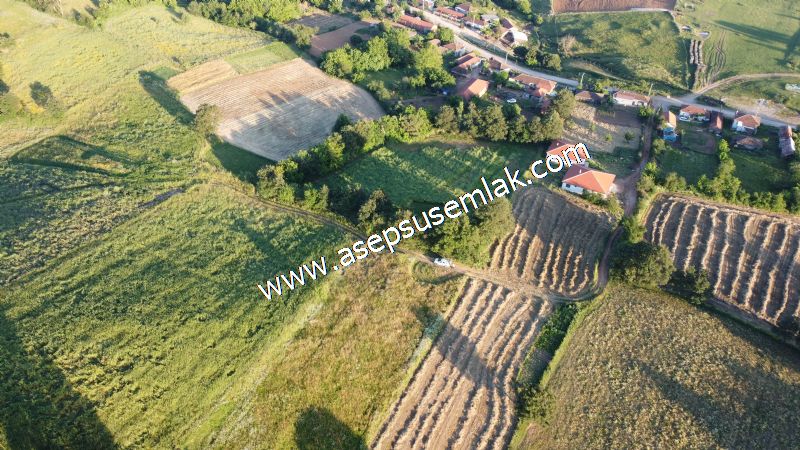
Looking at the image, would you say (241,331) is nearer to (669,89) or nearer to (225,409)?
(225,409)

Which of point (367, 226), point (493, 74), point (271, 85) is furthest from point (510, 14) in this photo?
point (367, 226)

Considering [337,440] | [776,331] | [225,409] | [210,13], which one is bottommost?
[776,331]

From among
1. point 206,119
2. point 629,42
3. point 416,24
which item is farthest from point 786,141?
point 206,119

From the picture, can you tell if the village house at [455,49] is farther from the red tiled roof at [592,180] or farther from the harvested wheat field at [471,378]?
the harvested wheat field at [471,378]

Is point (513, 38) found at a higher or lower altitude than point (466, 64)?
lower

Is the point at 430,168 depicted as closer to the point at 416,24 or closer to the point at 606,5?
the point at 416,24

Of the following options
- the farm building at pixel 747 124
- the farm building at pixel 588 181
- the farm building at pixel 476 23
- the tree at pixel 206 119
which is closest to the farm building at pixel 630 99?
the farm building at pixel 747 124

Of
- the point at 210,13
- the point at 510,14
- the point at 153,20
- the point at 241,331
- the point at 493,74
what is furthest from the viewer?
the point at 510,14
